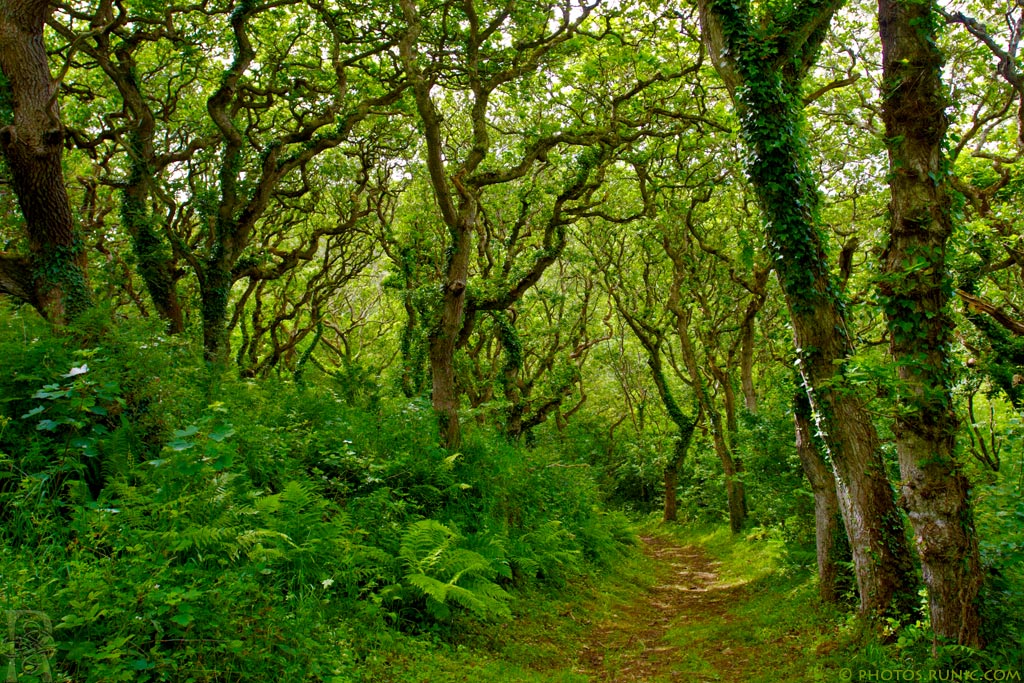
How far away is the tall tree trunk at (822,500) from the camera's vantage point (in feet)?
28.5

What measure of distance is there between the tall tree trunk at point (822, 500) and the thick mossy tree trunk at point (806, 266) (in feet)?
5.98

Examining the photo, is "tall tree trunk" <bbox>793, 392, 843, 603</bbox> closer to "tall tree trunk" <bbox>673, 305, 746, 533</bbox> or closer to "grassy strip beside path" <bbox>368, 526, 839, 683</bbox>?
"grassy strip beside path" <bbox>368, 526, 839, 683</bbox>

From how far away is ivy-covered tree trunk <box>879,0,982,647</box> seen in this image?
5.55m

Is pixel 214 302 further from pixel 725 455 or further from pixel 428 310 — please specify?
A: pixel 725 455

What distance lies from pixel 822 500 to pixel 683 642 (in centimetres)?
284

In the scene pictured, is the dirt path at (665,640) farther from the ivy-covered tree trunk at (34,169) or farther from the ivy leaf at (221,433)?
the ivy-covered tree trunk at (34,169)

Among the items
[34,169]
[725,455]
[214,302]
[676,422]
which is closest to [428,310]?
[214,302]

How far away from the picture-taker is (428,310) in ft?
51.7

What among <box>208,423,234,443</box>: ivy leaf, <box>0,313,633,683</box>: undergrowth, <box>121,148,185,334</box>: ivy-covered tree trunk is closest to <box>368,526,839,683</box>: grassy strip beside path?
<box>0,313,633,683</box>: undergrowth

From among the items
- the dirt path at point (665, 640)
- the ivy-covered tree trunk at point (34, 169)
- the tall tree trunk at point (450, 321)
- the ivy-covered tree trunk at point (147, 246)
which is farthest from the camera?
the ivy-covered tree trunk at point (147, 246)

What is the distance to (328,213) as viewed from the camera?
19609 mm

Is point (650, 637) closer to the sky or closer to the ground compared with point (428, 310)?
closer to the ground

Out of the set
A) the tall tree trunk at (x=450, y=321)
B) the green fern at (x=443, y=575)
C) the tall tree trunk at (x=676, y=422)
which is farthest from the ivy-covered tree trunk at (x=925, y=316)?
the tall tree trunk at (x=676, y=422)

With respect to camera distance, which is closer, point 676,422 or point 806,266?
point 806,266
